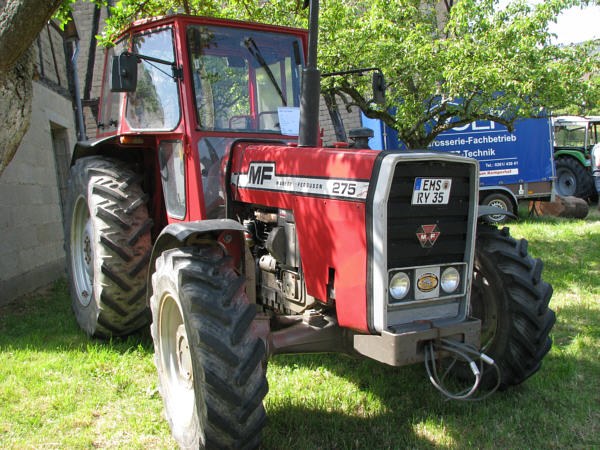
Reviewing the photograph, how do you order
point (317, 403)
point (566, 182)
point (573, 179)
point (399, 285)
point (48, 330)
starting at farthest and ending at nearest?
1. point (566, 182)
2. point (573, 179)
3. point (48, 330)
4. point (317, 403)
5. point (399, 285)

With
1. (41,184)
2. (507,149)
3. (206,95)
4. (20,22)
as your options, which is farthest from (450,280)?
(507,149)

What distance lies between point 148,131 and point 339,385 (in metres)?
2.20

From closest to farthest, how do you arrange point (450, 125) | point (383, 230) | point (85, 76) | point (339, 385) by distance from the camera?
point (383, 230) → point (339, 385) → point (450, 125) → point (85, 76)

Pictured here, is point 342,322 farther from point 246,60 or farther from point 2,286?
point 2,286

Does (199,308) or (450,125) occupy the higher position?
(450,125)

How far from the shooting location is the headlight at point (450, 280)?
9.29ft

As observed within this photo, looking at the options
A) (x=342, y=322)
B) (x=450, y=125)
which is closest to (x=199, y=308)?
(x=342, y=322)

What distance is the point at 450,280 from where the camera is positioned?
2.85 meters

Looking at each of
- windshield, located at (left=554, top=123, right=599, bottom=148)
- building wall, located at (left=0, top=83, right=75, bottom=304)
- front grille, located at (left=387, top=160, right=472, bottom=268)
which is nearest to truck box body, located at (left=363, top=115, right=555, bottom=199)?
windshield, located at (left=554, top=123, right=599, bottom=148)

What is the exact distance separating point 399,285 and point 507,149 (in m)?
9.28

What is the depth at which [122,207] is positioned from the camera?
152 inches

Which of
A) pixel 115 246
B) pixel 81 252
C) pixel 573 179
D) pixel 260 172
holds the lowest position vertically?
pixel 573 179

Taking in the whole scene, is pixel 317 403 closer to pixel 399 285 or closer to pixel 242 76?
pixel 399 285

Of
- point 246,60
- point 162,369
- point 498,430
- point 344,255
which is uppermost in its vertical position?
point 246,60
